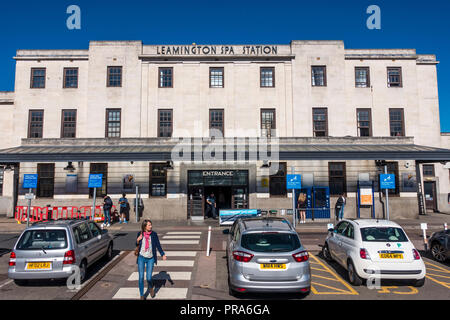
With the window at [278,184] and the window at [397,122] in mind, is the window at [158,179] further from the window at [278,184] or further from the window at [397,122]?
the window at [397,122]

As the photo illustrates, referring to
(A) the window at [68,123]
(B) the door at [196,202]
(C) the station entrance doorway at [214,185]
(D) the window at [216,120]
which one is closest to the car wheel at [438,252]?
(C) the station entrance doorway at [214,185]

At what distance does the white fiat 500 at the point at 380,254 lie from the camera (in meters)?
7.75

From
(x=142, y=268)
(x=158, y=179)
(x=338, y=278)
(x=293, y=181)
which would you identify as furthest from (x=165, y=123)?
(x=338, y=278)

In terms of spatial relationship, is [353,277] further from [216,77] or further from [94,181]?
[216,77]

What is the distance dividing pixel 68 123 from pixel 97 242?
1689cm

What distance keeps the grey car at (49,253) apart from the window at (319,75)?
2041 centimetres

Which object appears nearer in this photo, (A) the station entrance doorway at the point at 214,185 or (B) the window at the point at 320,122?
(A) the station entrance doorway at the point at 214,185

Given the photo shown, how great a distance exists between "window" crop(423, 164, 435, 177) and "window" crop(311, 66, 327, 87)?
38.7ft

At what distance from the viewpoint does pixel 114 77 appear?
23.6 metres

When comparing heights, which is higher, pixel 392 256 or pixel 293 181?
pixel 293 181

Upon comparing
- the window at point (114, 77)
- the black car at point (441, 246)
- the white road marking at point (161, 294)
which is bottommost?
the white road marking at point (161, 294)

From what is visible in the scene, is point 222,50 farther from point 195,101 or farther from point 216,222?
point 216,222

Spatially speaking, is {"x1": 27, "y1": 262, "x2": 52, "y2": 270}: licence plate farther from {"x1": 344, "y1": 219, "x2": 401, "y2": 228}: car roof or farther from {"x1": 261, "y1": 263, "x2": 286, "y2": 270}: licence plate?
{"x1": 344, "y1": 219, "x2": 401, "y2": 228}: car roof
